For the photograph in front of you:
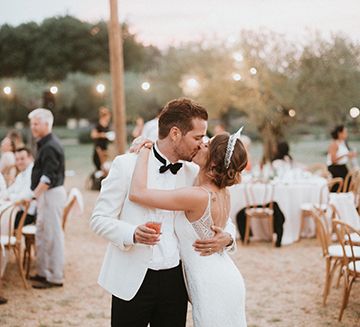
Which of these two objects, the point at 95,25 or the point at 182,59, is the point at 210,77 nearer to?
the point at 182,59

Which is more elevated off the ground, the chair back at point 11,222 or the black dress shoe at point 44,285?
the chair back at point 11,222

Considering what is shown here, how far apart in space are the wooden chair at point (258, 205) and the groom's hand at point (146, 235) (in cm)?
496

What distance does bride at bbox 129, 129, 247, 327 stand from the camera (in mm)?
2365

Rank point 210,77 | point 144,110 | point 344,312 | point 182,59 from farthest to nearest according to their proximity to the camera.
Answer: point 144,110
point 182,59
point 210,77
point 344,312

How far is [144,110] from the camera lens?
16.0 metres

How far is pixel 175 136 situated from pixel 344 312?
2.91 m

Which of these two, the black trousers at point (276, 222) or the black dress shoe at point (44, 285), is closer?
the black dress shoe at point (44, 285)

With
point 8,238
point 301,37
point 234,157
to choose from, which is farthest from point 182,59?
point 234,157

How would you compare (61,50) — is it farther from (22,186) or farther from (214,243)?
(214,243)

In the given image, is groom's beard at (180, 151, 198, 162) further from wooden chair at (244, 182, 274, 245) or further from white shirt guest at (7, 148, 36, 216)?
wooden chair at (244, 182, 274, 245)

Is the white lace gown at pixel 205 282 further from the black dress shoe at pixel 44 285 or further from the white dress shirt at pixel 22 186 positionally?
the white dress shirt at pixel 22 186

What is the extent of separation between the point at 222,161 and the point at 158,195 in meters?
0.29

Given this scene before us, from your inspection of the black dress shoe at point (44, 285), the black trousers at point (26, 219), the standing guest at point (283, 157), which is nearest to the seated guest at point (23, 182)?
the black trousers at point (26, 219)

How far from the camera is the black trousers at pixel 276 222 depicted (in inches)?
278
